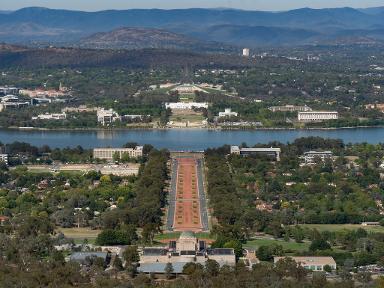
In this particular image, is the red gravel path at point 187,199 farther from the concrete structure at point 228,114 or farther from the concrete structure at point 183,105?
the concrete structure at point 183,105

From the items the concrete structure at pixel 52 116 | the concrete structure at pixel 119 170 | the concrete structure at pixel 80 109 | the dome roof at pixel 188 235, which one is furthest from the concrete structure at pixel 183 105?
the dome roof at pixel 188 235

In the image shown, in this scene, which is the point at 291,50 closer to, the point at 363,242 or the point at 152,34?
the point at 152,34

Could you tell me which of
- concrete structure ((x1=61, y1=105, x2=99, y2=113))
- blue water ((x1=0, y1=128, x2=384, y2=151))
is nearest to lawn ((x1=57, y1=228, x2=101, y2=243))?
blue water ((x1=0, y1=128, x2=384, y2=151))

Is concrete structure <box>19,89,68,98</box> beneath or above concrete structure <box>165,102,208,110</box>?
beneath

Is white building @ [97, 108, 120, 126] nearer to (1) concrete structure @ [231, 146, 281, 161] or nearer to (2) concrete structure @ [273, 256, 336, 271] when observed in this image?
(1) concrete structure @ [231, 146, 281, 161]

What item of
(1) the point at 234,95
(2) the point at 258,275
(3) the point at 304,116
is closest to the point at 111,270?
(2) the point at 258,275

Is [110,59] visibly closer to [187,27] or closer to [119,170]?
[119,170]
